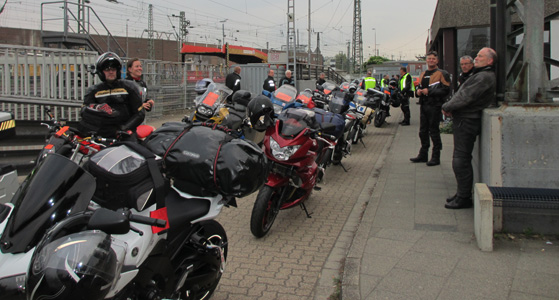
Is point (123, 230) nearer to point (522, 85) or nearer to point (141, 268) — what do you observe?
point (141, 268)

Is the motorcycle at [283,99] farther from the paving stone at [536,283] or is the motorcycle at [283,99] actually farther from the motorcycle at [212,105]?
the paving stone at [536,283]

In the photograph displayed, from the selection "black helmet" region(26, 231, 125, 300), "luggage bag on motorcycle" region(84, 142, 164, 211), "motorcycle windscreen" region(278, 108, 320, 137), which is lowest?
"black helmet" region(26, 231, 125, 300)

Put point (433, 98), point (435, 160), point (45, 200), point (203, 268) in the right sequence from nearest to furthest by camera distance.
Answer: point (45, 200) < point (203, 268) < point (433, 98) < point (435, 160)

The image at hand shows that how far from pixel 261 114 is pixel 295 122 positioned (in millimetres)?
415

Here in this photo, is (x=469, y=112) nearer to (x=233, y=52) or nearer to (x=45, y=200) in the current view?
(x=45, y=200)

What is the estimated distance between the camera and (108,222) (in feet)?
6.31

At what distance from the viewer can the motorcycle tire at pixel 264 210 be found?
4719mm

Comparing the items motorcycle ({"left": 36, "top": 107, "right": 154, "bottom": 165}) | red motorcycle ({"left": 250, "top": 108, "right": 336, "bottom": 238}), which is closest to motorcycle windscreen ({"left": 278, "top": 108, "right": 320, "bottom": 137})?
red motorcycle ({"left": 250, "top": 108, "right": 336, "bottom": 238})

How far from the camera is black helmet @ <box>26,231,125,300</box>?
1.80 m

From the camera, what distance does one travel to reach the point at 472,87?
5227mm

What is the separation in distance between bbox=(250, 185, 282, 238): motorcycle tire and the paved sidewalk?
3.11 ft

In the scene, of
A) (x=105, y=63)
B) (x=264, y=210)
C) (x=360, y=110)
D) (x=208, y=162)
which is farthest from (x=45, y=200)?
(x=360, y=110)

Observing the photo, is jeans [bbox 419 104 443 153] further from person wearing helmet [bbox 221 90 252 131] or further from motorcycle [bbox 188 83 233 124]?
motorcycle [bbox 188 83 233 124]

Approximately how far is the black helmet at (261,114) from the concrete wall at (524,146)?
2.33m
